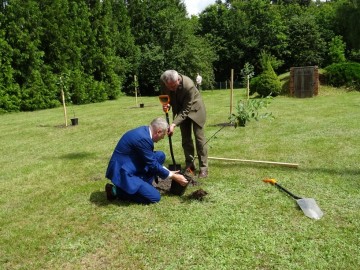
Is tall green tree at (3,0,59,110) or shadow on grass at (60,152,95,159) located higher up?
tall green tree at (3,0,59,110)

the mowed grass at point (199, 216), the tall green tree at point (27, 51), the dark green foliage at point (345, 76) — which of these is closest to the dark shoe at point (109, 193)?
the mowed grass at point (199, 216)

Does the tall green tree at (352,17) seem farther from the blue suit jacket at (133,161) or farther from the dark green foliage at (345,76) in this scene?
the blue suit jacket at (133,161)

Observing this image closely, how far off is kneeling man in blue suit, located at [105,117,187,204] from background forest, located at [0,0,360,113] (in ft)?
26.2

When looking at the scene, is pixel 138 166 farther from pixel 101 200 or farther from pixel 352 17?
pixel 352 17

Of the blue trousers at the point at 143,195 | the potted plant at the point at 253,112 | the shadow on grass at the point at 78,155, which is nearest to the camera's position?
the blue trousers at the point at 143,195

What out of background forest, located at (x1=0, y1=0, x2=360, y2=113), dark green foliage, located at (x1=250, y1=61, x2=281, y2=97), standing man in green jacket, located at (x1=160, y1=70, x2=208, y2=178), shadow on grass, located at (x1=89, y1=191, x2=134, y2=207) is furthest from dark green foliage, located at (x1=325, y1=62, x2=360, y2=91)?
shadow on grass, located at (x1=89, y1=191, x2=134, y2=207)

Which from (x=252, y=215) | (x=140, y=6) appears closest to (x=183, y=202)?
(x=252, y=215)

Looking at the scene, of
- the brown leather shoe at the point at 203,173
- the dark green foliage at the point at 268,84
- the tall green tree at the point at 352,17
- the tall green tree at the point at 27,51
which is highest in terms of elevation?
the tall green tree at the point at 352,17

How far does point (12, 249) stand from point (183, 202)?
1984 millimetres

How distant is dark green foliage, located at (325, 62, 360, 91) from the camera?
17750 mm

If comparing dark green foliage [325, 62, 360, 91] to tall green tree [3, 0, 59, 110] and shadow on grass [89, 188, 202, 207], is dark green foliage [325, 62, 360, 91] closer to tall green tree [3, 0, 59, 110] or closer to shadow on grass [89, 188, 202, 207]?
tall green tree [3, 0, 59, 110]

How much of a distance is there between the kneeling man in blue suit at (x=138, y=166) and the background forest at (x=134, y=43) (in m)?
8.00

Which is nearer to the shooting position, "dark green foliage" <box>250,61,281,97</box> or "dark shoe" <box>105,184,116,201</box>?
"dark shoe" <box>105,184,116,201</box>

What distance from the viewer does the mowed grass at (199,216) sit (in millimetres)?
3064
